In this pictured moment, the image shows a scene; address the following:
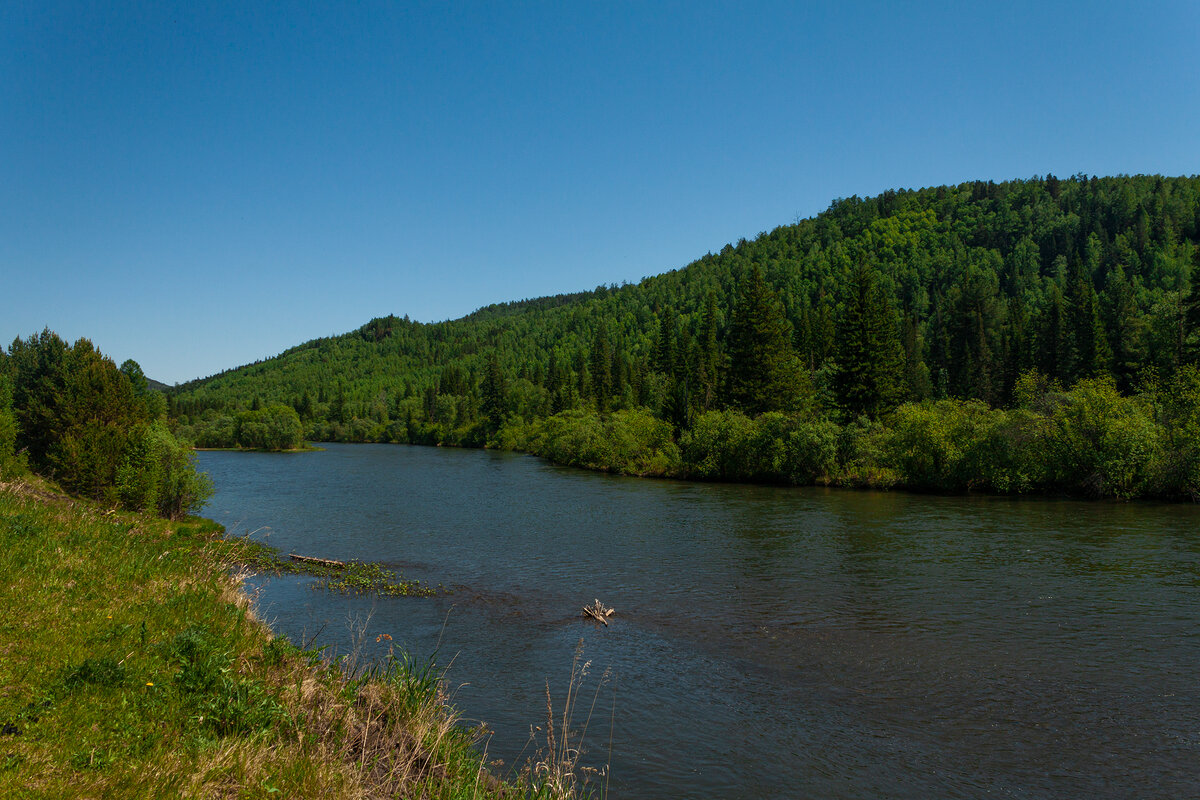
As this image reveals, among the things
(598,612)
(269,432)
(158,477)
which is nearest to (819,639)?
(598,612)

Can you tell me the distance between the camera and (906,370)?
90.2 m

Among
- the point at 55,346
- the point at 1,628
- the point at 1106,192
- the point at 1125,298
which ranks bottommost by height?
the point at 1,628

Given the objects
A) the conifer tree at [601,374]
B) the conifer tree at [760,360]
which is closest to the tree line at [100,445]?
the conifer tree at [760,360]

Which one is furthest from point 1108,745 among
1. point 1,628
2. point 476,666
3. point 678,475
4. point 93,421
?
point 678,475

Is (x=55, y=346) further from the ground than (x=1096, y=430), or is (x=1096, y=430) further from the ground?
(x=55, y=346)

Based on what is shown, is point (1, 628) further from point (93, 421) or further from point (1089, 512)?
point (1089, 512)

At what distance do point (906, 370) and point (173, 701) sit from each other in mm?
94920

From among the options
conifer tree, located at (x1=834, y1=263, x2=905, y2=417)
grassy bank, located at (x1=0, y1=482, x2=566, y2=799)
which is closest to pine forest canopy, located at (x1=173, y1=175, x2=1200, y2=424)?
conifer tree, located at (x1=834, y1=263, x2=905, y2=417)

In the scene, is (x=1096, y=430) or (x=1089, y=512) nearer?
(x=1089, y=512)

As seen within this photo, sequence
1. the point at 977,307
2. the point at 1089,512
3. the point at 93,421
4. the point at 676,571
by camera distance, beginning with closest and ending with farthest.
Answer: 1. the point at 676,571
2. the point at 93,421
3. the point at 1089,512
4. the point at 977,307

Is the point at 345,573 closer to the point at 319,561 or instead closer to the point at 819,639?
the point at 319,561

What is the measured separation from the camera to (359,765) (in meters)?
7.00

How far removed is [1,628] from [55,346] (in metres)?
70.0

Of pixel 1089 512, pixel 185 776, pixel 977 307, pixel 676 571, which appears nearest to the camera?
pixel 185 776
